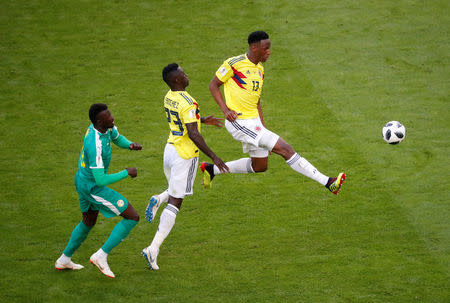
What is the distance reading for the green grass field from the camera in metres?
7.74

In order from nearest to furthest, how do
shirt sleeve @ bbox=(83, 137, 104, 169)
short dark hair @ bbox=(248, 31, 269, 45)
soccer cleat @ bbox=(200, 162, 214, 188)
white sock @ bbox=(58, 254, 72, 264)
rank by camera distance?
shirt sleeve @ bbox=(83, 137, 104, 169), white sock @ bbox=(58, 254, 72, 264), short dark hair @ bbox=(248, 31, 269, 45), soccer cleat @ bbox=(200, 162, 214, 188)

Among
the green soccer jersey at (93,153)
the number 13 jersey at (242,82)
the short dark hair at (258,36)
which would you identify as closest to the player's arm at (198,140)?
the green soccer jersey at (93,153)

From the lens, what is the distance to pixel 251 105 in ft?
29.0

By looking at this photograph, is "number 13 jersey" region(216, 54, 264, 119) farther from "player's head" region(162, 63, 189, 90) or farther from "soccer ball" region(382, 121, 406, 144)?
"soccer ball" region(382, 121, 406, 144)

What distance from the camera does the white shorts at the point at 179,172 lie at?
316 inches

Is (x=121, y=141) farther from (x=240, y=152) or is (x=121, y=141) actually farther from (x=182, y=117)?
(x=240, y=152)

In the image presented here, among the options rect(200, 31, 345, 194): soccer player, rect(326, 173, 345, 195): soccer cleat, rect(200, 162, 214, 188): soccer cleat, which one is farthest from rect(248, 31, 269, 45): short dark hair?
rect(326, 173, 345, 195): soccer cleat

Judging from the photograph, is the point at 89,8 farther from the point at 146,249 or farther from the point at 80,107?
the point at 146,249

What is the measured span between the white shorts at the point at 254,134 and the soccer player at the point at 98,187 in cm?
183

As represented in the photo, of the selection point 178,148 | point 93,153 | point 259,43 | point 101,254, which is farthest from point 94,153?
point 259,43

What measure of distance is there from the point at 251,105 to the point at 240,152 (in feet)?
7.34

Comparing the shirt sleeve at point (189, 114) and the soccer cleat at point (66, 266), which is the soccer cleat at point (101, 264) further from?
the shirt sleeve at point (189, 114)

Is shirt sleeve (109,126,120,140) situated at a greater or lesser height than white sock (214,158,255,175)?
lesser

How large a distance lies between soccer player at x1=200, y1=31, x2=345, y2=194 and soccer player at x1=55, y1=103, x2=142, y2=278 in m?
1.82
